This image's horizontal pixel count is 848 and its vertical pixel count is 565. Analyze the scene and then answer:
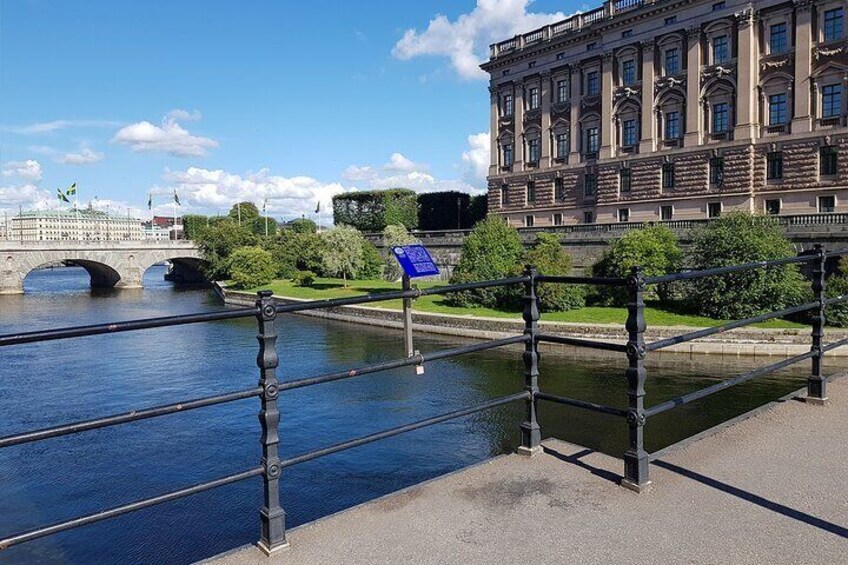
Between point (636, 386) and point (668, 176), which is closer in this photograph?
point (636, 386)

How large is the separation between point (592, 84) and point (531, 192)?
9.95m

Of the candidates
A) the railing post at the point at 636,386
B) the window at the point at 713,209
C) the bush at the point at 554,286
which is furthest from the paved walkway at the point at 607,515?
the window at the point at 713,209

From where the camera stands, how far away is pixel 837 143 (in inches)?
1501

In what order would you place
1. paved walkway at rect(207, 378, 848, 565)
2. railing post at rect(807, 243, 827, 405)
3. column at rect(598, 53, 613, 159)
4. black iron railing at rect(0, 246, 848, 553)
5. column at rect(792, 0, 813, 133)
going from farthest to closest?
column at rect(598, 53, 613, 159)
column at rect(792, 0, 813, 133)
railing post at rect(807, 243, 827, 405)
paved walkway at rect(207, 378, 848, 565)
black iron railing at rect(0, 246, 848, 553)

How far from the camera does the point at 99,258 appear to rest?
71625 millimetres

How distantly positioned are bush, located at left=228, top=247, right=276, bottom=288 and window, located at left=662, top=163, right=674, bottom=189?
3318 centimetres

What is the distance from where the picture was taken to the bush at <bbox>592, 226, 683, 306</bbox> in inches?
1275

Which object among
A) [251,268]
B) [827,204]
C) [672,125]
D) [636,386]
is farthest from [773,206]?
[636,386]

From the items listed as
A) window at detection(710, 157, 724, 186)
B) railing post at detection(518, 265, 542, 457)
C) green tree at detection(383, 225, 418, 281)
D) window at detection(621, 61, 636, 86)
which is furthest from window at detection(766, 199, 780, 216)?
railing post at detection(518, 265, 542, 457)

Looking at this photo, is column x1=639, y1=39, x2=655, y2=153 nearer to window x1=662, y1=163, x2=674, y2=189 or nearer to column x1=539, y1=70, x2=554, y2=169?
window x1=662, y1=163, x2=674, y2=189

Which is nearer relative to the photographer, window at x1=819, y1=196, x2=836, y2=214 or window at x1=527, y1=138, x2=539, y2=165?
window at x1=819, y1=196, x2=836, y2=214

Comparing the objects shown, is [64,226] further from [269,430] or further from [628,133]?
[269,430]

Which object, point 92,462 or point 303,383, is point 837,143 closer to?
point 92,462

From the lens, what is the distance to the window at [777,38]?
Result: 1594 inches
